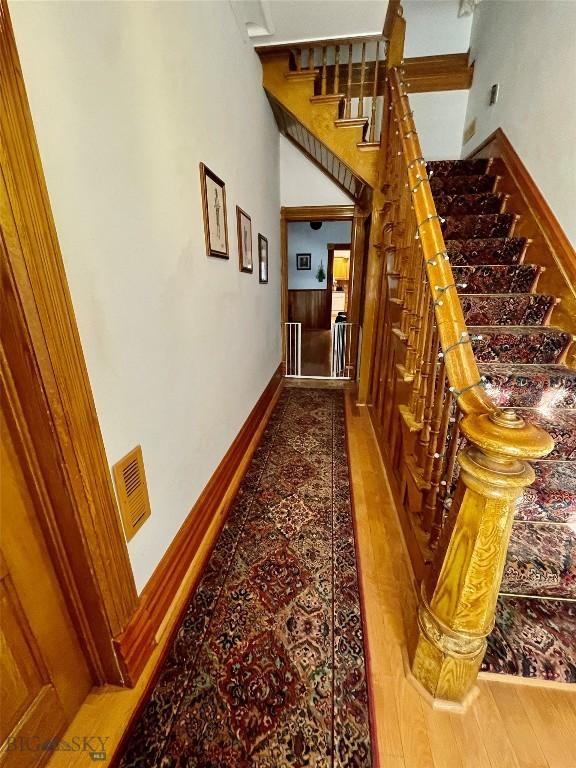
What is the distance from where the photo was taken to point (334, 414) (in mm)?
3184

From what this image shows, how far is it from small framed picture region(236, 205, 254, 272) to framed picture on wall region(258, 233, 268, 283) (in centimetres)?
31

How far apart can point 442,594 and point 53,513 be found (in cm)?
115

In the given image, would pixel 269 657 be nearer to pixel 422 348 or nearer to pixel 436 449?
pixel 436 449

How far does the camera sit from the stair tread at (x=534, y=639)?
1042 mm

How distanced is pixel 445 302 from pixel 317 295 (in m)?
6.84

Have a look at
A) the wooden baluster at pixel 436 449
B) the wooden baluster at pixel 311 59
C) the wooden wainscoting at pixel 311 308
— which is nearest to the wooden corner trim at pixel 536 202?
the wooden baluster at pixel 436 449

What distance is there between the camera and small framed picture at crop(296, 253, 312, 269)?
24.0ft

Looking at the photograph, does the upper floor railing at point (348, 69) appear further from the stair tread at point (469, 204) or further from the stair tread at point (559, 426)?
the stair tread at point (559, 426)

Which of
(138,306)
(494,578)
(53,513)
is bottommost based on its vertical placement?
(494,578)

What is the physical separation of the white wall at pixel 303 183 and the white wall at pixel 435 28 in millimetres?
1537

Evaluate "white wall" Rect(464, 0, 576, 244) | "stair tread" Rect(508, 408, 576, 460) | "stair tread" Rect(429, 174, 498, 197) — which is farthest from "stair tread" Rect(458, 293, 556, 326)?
"stair tread" Rect(429, 174, 498, 197)

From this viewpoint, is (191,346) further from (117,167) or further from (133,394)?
(117,167)

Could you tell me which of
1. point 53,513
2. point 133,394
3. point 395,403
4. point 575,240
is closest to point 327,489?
point 395,403

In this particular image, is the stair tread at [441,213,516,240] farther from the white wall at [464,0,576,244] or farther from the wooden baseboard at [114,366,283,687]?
the wooden baseboard at [114,366,283,687]
